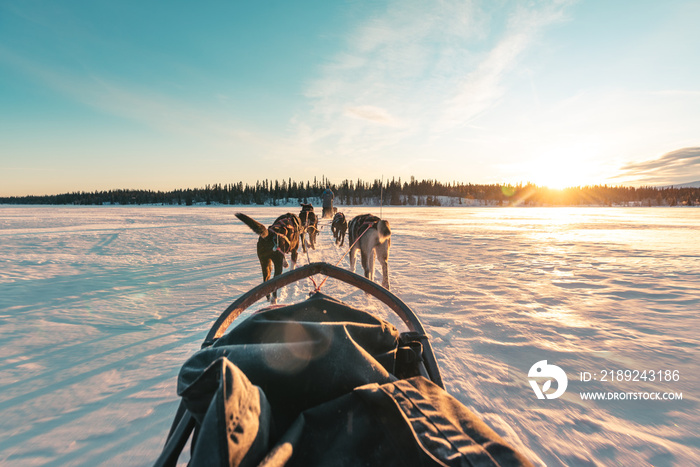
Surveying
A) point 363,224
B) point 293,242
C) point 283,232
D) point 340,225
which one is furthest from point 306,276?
point 340,225

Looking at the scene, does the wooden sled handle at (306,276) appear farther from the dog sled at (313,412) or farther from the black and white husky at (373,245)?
the black and white husky at (373,245)

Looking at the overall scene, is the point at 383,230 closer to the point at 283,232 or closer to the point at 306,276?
the point at 283,232

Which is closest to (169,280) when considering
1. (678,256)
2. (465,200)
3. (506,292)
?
(506,292)

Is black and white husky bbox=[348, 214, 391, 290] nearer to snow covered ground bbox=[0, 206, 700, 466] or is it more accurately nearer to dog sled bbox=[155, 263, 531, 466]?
snow covered ground bbox=[0, 206, 700, 466]

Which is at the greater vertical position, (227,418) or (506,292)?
(227,418)

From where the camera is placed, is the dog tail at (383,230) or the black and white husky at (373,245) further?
the black and white husky at (373,245)

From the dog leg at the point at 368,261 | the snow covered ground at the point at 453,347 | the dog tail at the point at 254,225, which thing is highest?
the dog tail at the point at 254,225

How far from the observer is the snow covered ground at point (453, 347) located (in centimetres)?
193

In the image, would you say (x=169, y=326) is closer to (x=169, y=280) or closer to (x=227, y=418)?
(x=169, y=280)

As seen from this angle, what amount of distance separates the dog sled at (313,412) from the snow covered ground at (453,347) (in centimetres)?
149

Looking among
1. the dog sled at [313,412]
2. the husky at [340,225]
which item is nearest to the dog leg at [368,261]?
the dog sled at [313,412]

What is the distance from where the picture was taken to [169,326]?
372 centimetres

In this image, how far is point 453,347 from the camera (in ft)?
10.4

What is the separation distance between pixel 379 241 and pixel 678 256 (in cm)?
861
